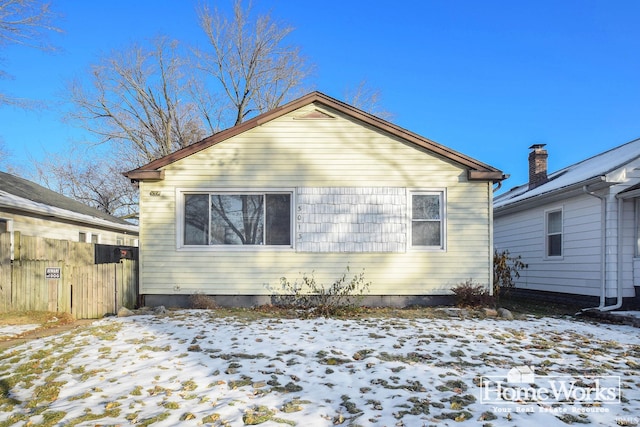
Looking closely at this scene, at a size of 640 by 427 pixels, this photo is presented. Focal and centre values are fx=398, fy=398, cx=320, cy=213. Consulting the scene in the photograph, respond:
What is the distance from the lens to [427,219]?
30.3 ft

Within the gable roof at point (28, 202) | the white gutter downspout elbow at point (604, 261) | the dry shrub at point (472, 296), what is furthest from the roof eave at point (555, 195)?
the gable roof at point (28, 202)

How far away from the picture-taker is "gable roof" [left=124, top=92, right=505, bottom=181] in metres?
9.01

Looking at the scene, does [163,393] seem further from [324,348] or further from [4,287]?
[4,287]

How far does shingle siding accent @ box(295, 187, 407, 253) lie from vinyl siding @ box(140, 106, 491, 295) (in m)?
0.08

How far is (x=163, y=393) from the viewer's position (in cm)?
398

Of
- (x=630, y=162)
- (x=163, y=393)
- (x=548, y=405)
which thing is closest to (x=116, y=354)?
(x=163, y=393)

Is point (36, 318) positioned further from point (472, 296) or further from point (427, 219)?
point (472, 296)

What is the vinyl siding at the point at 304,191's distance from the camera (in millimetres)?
9055

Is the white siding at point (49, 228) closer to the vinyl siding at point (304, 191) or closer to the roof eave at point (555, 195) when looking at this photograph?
the vinyl siding at point (304, 191)

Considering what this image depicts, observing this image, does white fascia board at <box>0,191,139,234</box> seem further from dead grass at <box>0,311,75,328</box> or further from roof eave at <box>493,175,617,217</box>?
roof eave at <box>493,175,617,217</box>

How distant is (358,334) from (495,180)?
5.23m
